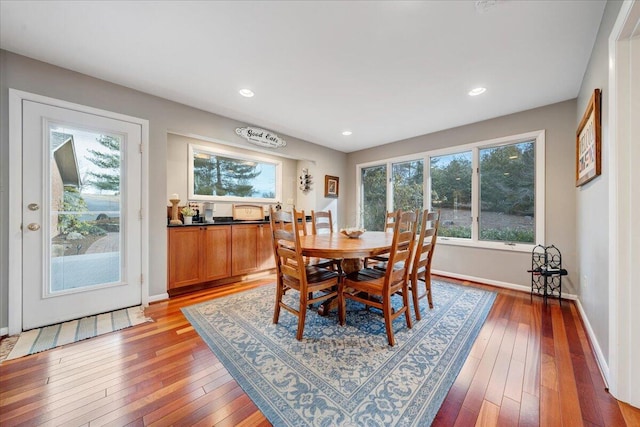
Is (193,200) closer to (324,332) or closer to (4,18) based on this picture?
(4,18)

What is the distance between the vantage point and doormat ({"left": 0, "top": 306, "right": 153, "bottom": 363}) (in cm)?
183

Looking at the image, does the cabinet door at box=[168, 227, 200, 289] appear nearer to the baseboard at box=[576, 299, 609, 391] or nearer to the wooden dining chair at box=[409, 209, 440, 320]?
the wooden dining chair at box=[409, 209, 440, 320]

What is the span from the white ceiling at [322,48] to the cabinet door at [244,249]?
170 cm

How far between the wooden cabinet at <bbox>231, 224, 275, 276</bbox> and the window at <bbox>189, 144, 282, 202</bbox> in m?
0.72

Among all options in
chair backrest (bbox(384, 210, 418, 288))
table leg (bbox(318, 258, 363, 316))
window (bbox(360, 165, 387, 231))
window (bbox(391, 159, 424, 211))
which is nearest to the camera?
chair backrest (bbox(384, 210, 418, 288))

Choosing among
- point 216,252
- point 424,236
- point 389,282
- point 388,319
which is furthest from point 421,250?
point 216,252

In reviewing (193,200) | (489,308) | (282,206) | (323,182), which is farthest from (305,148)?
(489,308)

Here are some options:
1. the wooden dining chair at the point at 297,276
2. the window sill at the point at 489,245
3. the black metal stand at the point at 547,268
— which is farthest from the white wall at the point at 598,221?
the wooden dining chair at the point at 297,276

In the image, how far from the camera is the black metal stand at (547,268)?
2.82m

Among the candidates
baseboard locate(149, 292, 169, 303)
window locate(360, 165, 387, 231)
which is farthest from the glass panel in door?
window locate(360, 165, 387, 231)

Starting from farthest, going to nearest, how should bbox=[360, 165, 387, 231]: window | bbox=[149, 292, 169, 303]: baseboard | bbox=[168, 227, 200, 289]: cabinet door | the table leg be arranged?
bbox=[360, 165, 387, 231]: window < bbox=[168, 227, 200, 289]: cabinet door < bbox=[149, 292, 169, 303]: baseboard < the table leg

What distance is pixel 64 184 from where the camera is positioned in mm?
2266

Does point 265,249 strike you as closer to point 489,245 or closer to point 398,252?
point 398,252

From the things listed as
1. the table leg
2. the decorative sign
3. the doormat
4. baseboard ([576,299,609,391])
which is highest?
the decorative sign
